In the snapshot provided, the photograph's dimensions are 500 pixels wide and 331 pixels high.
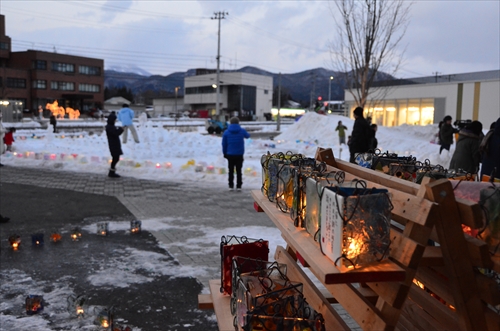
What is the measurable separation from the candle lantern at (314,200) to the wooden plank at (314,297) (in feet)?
1.76

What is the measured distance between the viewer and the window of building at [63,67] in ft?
286

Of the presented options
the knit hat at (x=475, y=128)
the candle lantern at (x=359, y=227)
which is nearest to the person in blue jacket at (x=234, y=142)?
the knit hat at (x=475, y=128)

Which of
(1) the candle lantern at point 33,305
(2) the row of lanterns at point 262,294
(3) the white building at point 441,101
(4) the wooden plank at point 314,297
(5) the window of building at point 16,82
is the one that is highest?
(5) the window of building at point 16,82

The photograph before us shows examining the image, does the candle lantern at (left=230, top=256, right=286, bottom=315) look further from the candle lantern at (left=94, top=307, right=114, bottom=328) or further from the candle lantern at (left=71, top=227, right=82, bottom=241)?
the candle lantern at (left=71, top=227, right=82, bottom=241)

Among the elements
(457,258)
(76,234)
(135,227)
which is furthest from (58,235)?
(457,258)

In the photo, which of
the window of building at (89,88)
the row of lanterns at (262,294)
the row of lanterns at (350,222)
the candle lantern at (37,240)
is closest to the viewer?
the row of lanterns at (350,222)

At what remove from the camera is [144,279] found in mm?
6234

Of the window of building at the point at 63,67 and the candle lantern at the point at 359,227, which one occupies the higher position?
the window of building at the point at 63,67

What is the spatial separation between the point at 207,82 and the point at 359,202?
4061 inches

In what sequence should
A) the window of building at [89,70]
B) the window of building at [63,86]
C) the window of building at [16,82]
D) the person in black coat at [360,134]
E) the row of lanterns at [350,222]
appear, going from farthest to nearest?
the window of building at [89,70], the window of building at [63,86], the window of building at [16,82], the person in black coat at [360,134], the row of lanterns at [350,222]

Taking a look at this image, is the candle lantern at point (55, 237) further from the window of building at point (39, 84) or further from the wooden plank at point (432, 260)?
the window of building at point (39, 84)

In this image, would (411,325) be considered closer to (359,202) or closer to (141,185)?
(359,202)

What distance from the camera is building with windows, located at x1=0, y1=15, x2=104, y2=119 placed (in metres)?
81.3

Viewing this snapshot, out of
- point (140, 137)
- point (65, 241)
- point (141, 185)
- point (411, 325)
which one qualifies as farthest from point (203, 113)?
point (411, 325)
